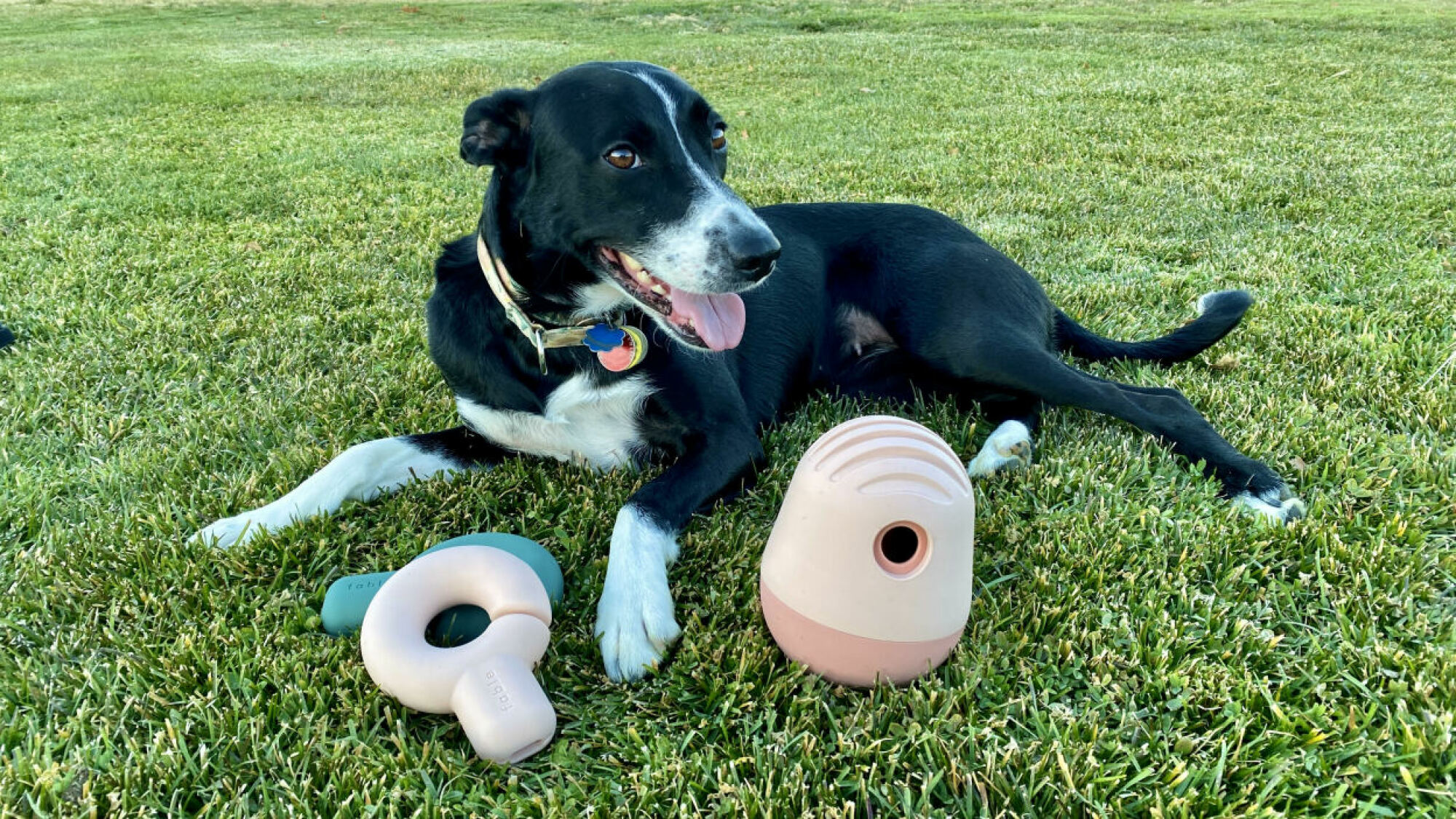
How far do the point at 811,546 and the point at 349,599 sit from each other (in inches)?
41.6

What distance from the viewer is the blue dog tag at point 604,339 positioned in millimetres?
2691

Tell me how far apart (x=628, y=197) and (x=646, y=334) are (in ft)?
1.55

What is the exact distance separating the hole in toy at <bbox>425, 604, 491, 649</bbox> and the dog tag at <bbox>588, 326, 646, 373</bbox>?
938 millimetres

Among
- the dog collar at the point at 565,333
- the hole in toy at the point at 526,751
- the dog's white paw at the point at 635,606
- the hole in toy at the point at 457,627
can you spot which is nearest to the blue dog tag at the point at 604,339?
the dog collar at the point at 565,333

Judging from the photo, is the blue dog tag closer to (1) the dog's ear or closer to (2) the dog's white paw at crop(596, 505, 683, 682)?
(1) the dog's ear

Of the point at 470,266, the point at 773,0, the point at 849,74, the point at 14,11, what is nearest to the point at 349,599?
the point at 470,266

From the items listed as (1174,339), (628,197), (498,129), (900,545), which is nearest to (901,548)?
(900,545)

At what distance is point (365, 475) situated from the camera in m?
2.58

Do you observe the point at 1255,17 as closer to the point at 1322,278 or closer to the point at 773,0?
the point at 773,0

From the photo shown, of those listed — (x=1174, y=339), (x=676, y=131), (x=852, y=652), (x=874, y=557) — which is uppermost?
(x=676, y=131)

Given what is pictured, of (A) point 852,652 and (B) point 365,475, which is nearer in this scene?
(A) point 852,652

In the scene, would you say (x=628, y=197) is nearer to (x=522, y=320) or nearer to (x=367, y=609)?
(x=522, y=320)

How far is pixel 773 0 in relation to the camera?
22797 millimetres

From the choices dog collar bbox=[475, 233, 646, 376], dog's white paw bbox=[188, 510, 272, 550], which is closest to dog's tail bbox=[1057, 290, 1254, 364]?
dog collar bbox=[475, 233, 646, 376]
